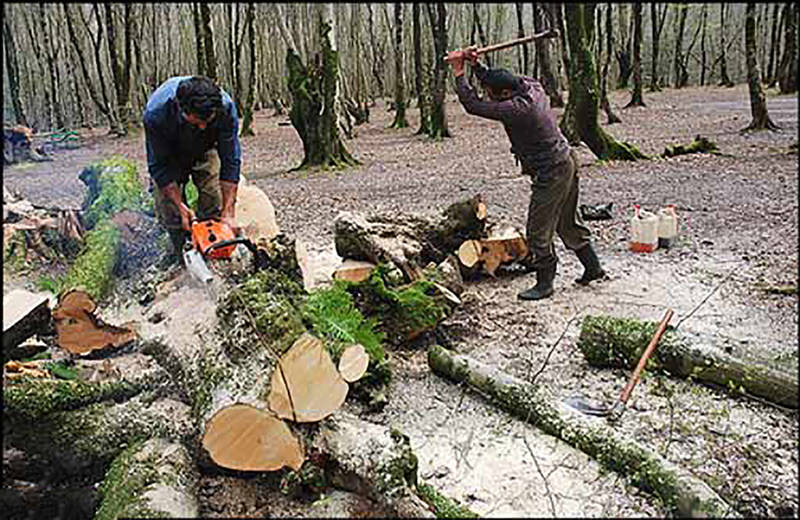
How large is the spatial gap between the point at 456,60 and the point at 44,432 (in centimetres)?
237

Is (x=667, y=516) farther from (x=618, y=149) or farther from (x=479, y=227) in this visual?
(x=618, y=149)

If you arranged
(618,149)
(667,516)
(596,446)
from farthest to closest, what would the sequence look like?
(618,149) → (596,446) → (667,516)

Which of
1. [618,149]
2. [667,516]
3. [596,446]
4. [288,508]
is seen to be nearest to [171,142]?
[288,508]

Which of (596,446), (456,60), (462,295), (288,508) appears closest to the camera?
(288,508)

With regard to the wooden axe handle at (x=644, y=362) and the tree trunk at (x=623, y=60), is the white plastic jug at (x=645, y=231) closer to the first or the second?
the wooden axe handle at (x=644, y=362)

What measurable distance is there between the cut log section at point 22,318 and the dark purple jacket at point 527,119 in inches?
83.8

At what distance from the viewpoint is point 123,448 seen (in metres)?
2.86

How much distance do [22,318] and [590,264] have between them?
286cm

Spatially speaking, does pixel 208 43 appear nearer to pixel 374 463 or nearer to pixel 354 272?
pixel 354 272

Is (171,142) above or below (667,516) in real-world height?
above

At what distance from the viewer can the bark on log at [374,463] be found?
2.08m

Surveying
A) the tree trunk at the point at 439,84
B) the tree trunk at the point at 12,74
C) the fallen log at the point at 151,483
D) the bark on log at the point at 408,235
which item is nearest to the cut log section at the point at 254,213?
the bark on log at the point at 408,235

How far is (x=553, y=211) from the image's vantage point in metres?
3.90

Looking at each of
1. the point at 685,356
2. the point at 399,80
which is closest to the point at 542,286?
the point at 685,356
